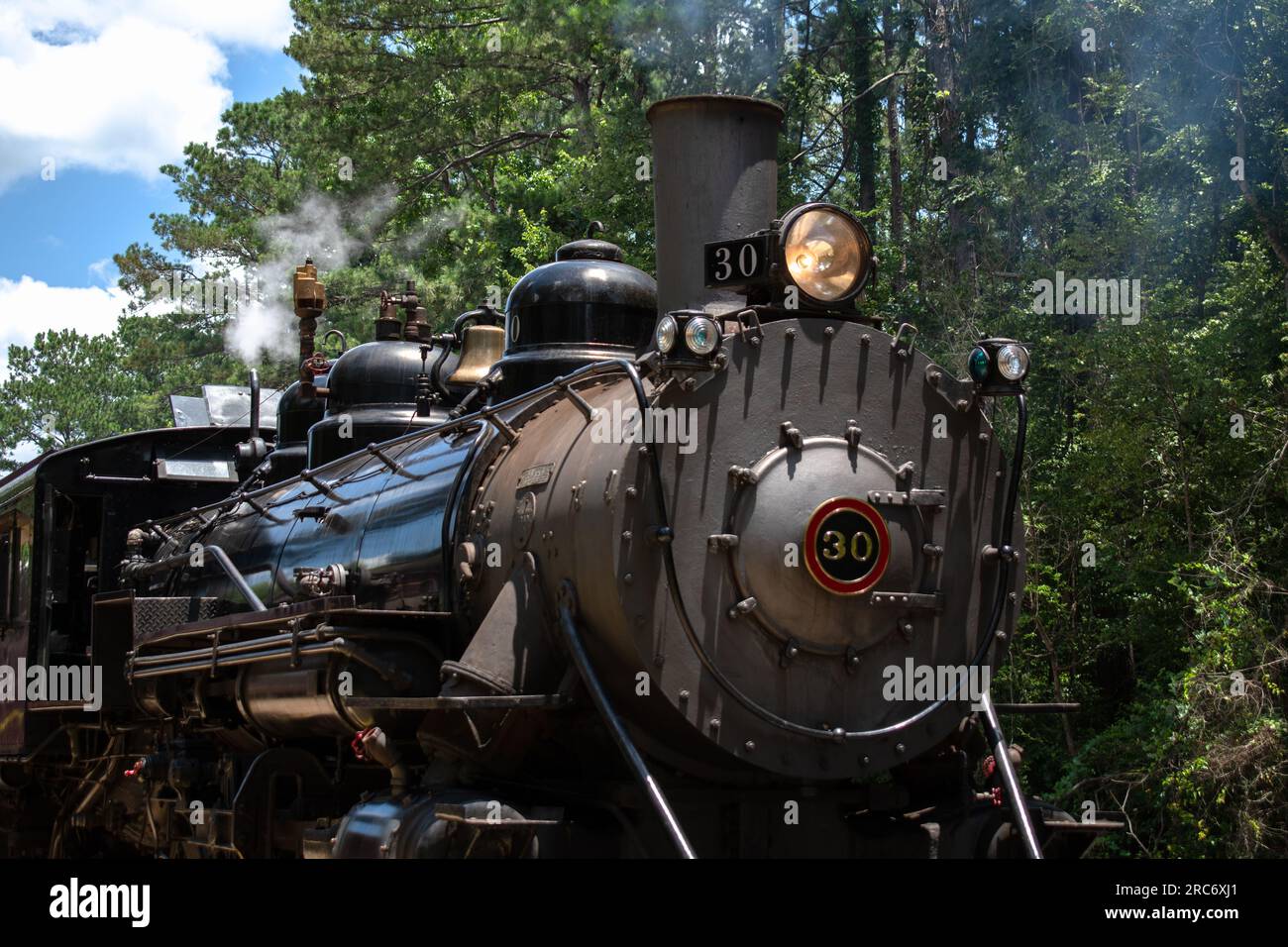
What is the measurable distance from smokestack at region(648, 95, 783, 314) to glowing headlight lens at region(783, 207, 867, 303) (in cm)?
52

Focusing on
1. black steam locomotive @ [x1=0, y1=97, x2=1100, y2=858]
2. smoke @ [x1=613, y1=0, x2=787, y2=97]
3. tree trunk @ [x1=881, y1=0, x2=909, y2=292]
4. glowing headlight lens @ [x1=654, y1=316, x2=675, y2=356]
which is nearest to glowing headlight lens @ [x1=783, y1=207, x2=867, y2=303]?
black steam locomotive @ [x1=0, y1=97, x2=1100, y2=858]

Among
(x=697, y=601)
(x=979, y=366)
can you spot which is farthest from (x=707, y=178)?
(x=697, y=601)

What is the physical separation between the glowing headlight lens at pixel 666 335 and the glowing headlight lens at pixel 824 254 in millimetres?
653

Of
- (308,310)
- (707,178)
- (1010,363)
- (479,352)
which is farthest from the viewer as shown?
(308,310)

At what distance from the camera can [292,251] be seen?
30.3 m

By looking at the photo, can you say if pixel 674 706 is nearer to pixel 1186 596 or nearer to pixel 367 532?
pixel 367 532

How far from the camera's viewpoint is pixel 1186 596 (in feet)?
36.9

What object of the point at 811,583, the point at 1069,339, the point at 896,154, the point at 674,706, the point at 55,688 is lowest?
the point at 55,688

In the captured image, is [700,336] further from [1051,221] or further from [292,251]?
[292,251]

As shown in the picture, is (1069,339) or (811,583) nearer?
(811,583)

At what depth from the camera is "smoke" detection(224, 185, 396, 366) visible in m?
26.9

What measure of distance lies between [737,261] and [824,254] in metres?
0.33
